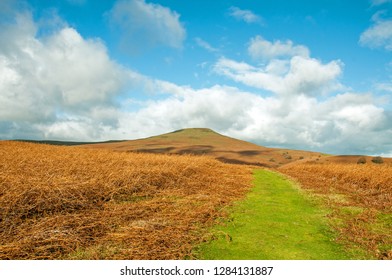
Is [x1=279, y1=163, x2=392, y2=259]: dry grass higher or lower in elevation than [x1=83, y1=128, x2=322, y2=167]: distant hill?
lower

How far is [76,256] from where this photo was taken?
222 inches

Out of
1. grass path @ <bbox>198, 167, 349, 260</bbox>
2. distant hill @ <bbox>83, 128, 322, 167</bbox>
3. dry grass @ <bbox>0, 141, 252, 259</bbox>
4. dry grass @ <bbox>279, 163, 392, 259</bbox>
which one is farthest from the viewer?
distant hill @ <bbox>83, 128, 322, 167</bbox>

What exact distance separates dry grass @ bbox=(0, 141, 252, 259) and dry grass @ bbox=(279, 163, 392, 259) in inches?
145

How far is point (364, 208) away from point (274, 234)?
588cm

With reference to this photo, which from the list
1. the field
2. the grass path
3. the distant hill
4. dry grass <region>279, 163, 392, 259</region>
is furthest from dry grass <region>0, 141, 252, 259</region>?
the distant hill

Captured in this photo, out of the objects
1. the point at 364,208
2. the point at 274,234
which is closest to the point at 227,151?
the point at 364,208

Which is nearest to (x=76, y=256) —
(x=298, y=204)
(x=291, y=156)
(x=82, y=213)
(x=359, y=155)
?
(x=82, y=213)

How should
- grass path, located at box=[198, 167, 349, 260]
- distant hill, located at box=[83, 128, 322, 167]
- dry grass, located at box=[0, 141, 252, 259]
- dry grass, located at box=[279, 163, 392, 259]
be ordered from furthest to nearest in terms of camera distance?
1. distant hill, located at box=[83, 128, 322, 167]
2. dry grass, located at box=[279, 163, 392, 259]
3. grass path, located at box=[198, 167, 349, 260]
4. dry grass, located at box=[0, 141, 252, 259]

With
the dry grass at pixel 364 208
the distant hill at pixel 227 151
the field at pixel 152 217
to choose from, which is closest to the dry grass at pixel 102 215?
the field at pixel 152 217

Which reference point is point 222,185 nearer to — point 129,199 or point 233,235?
point 129,199

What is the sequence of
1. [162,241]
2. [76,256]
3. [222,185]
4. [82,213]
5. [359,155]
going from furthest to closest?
[359,155] < [222,185] < [82,213] < [162,241] < [76,256]

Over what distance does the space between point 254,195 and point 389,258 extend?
7.11m

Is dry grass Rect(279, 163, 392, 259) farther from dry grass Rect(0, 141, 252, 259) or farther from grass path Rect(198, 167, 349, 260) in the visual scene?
dry grass Rect(0, 141, 252, 259)

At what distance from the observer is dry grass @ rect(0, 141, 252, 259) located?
19.4ft
